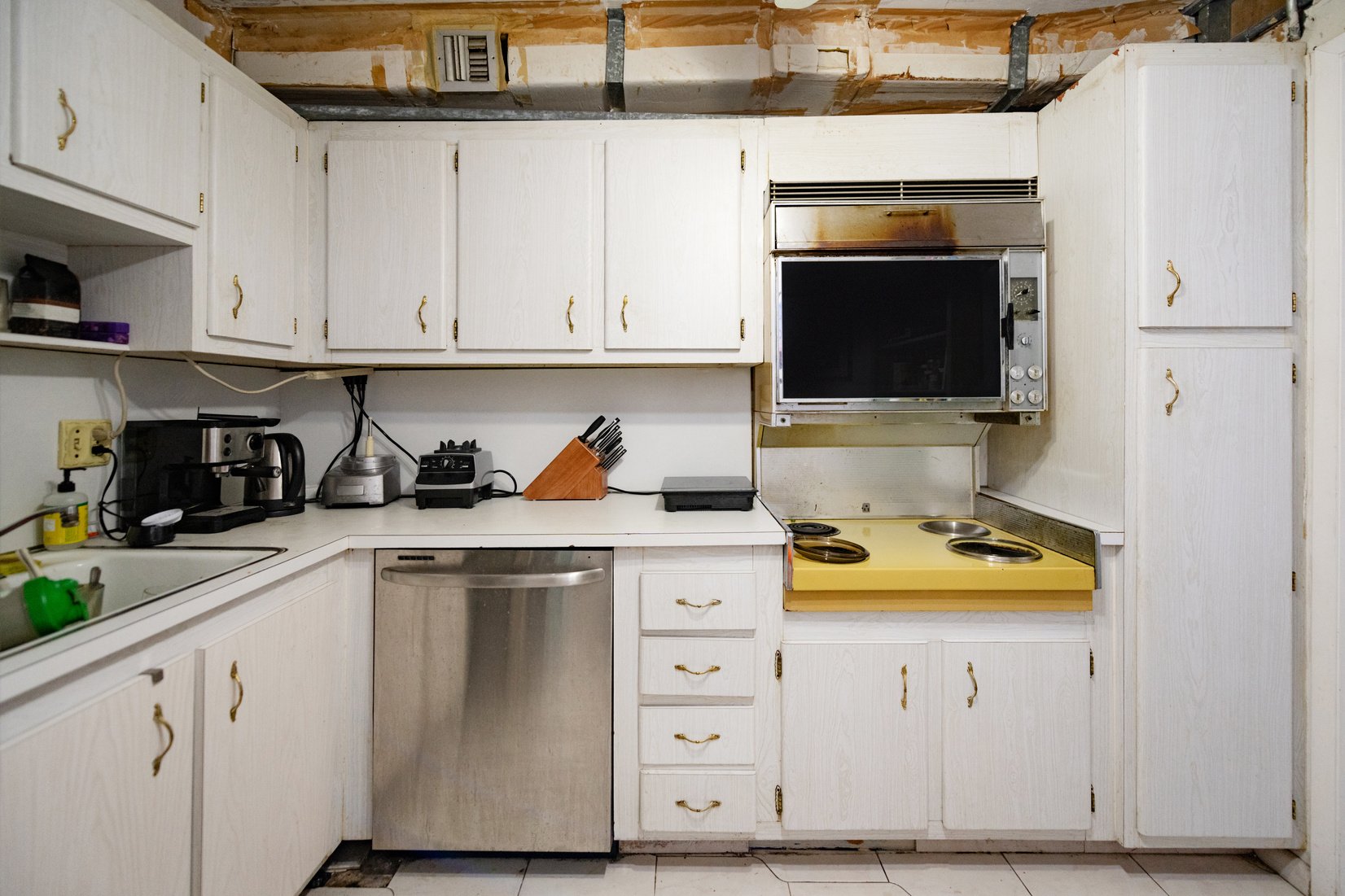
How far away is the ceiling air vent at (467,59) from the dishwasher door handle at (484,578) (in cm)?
155

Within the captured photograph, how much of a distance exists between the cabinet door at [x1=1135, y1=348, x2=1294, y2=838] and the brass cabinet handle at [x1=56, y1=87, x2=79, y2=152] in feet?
8.06

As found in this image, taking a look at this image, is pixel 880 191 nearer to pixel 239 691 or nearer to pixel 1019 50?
pixel 1019 50

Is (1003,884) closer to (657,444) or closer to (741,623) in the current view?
(741,623)

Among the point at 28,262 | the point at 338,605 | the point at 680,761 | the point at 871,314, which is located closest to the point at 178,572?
the point at 338,605

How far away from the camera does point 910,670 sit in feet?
5.36

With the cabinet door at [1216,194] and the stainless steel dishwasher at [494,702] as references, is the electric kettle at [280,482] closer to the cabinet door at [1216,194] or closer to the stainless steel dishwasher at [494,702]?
the stainless steel dishwasher at [494,702]

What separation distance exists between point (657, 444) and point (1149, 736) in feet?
5.45

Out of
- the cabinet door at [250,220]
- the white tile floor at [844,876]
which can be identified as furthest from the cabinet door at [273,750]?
the cabinet door at [250,220]

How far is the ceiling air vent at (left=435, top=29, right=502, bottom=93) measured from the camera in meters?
1.96

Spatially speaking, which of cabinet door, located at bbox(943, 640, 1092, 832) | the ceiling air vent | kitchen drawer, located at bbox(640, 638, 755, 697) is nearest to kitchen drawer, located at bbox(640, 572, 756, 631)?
kitchen drawer, located at bbox(640, 638, 755, 697)

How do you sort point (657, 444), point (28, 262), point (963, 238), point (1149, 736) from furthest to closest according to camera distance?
point (657, 444) → point (963, 238) → point (1149, 736) → point (28, 262)

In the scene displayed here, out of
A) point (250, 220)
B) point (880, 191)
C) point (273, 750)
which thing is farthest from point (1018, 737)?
point (250, 220)

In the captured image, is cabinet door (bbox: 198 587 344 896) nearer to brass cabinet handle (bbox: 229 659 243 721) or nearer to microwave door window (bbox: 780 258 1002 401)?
brass cabinet handle (bbox: 229 659 243 721)

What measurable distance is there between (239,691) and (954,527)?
2046 mm
